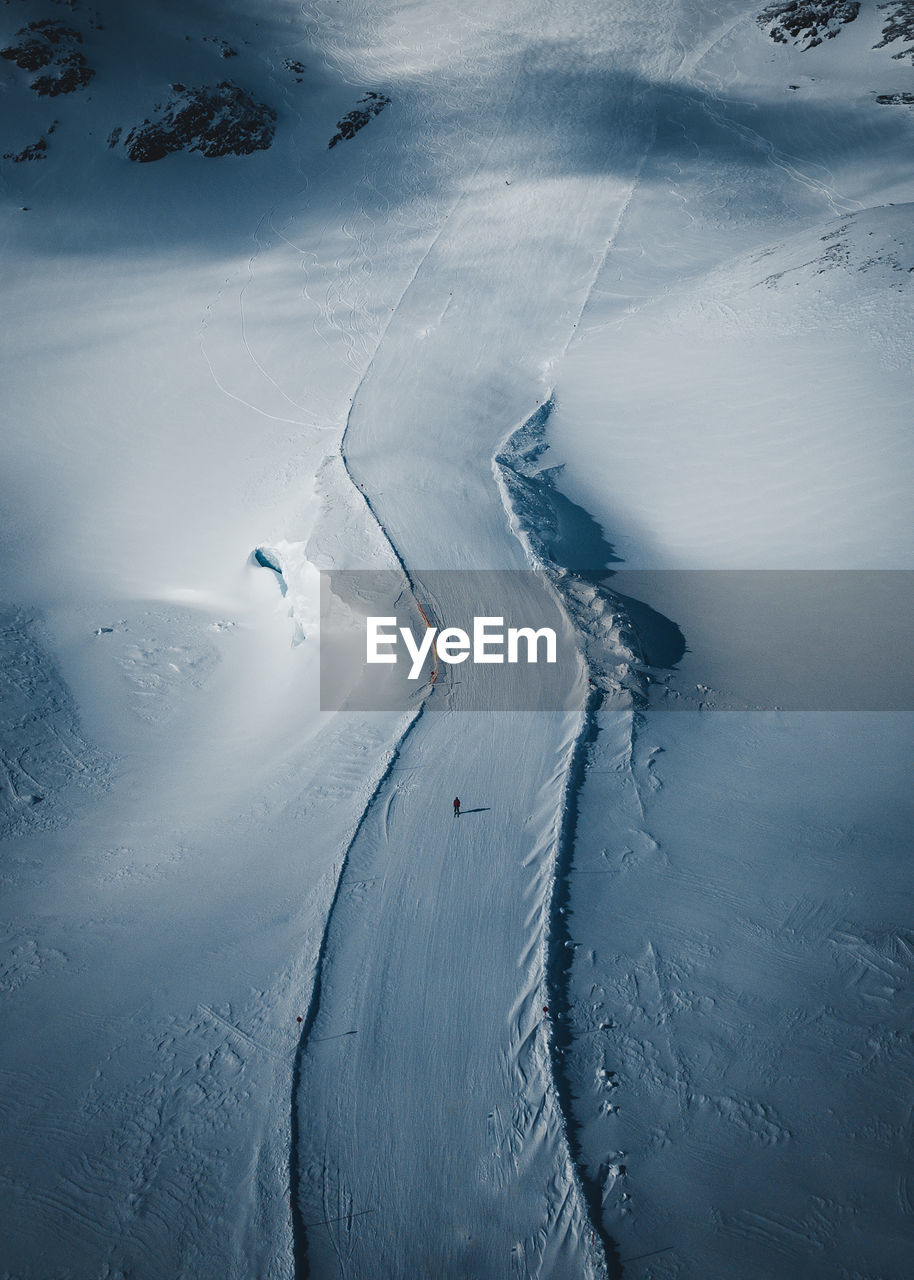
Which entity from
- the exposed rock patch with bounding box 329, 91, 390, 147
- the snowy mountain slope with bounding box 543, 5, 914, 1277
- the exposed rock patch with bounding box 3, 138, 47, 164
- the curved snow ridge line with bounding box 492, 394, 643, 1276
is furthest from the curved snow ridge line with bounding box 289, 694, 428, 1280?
the exposed rock patch with bounding box 3, 138, 47, 164

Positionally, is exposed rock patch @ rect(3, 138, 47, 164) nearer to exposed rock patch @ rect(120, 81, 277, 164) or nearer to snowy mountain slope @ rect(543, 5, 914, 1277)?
exposed rock patch @ rect(120, 81, 277, 164)

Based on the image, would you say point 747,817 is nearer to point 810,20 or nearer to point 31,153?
point 31,153

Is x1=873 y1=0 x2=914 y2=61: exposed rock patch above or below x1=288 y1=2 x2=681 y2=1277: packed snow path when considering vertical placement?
above

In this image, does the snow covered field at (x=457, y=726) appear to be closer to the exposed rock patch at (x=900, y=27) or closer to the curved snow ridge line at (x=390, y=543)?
the curved snow ridge line at (x=390, y=543)

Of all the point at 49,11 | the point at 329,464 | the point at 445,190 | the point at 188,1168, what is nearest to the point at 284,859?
the point at 188,1168

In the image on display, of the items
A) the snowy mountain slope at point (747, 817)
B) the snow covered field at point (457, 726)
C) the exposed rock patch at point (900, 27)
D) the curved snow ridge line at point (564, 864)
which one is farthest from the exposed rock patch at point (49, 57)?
the exposed rock patch at point (900, 27)

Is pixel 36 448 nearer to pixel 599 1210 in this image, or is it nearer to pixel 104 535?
pixel 104 535
